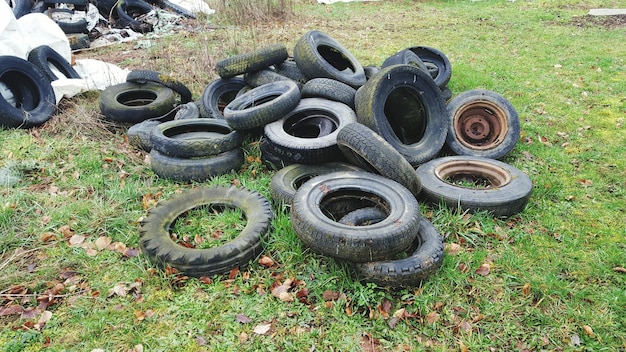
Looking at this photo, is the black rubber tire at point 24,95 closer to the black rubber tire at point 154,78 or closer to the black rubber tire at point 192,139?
the black rubber tire at point 154,78

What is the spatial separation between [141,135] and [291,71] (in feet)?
7.90

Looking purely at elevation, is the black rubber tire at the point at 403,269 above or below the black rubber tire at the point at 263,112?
below

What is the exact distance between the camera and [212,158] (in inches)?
195

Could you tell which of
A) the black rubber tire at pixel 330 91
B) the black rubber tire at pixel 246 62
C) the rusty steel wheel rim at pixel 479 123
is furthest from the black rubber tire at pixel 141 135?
the rusty steel wheel rim at pixel 479 123

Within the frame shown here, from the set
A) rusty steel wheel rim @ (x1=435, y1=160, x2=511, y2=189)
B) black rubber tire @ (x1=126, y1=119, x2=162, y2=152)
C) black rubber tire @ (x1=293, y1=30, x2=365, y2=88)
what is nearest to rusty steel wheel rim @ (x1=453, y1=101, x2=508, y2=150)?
rusty steel wheel rim @ (x1=435, y1=160, x2=511, y2=189)

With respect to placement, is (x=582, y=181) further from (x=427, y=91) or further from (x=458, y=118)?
(x=427, y=91)

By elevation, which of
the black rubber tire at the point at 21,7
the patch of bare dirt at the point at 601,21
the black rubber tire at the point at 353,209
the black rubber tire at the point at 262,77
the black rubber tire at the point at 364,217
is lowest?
the black rubber tire at the point at 364,217

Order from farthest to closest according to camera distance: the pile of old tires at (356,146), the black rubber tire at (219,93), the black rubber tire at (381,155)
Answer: the black rubber tire at (219,93), the black rubber tire at (381,155), the pile of old tires at (356,146)

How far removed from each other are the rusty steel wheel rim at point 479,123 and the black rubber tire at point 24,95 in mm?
6160

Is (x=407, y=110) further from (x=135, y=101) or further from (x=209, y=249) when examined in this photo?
(x=135, y=101)

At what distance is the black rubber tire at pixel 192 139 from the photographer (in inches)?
189

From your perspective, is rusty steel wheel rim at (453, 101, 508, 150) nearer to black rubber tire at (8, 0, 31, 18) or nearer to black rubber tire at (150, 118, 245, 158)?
black rubber tire at (150, 118, 245, 158)

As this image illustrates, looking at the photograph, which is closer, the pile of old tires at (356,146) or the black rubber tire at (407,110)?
the pile of old tires at (356,146)

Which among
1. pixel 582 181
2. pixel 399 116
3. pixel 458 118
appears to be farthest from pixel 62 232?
pixel 582 181
